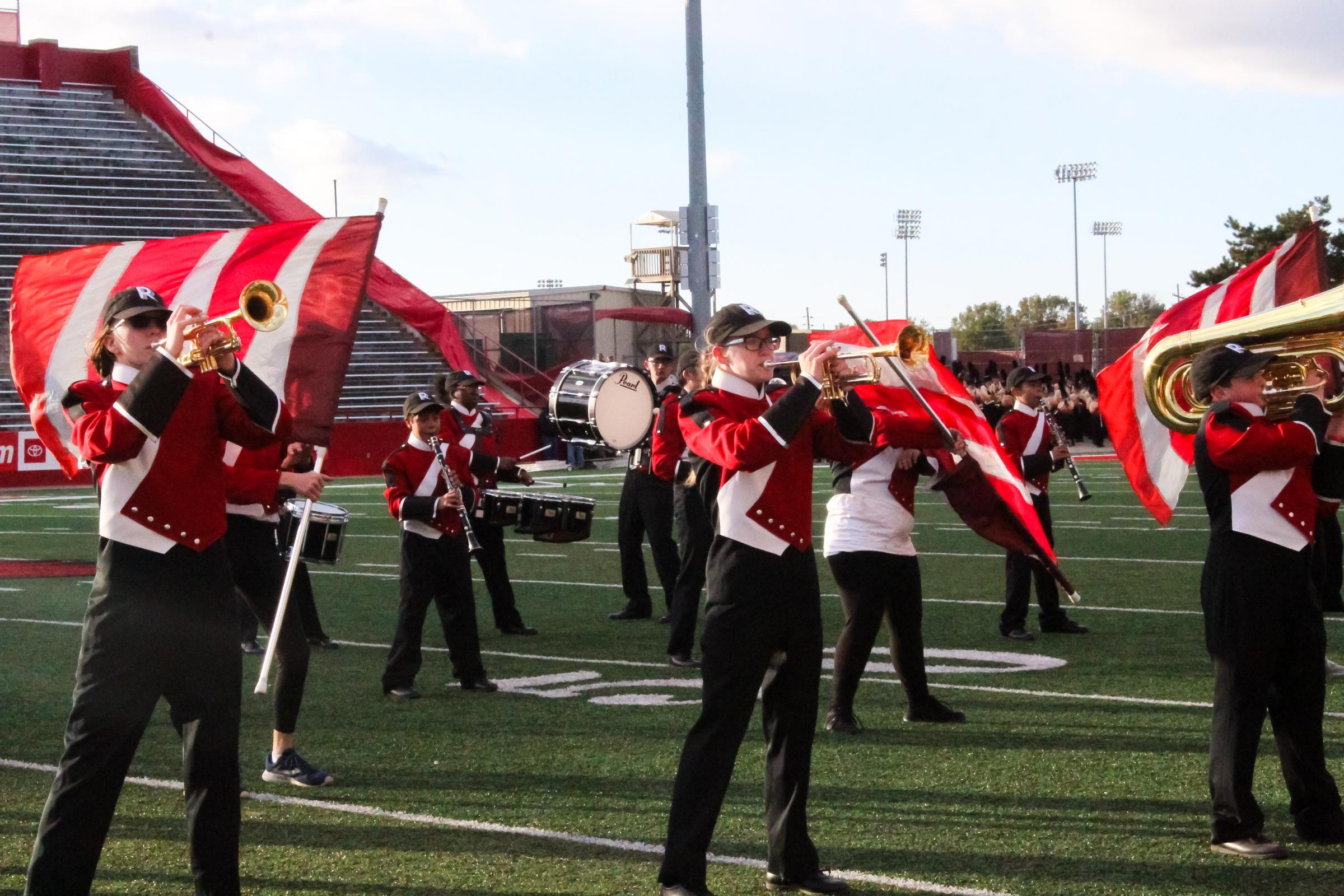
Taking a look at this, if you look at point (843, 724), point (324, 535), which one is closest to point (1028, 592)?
point (843, 724)

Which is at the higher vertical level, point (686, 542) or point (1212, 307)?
point (1212, 307)

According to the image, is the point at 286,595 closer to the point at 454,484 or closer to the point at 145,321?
the point at 145,321

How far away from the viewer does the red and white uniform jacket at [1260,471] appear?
4832mm

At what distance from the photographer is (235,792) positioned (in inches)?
165

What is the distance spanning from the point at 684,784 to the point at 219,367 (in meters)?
1.67

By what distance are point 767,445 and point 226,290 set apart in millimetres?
4209

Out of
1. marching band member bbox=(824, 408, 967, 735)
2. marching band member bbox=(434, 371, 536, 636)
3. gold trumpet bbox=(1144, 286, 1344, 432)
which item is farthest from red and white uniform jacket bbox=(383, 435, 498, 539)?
gold trumpet bbox=(1144, 286, 1344, 432)

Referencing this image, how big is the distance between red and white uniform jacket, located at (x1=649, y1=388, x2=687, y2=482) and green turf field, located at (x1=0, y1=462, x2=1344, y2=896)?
3.58ft

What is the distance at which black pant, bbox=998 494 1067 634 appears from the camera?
9.65 m

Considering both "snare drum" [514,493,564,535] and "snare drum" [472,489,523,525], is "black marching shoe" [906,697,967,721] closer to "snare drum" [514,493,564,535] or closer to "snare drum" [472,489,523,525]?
"snare drum" [514,493,564,535]

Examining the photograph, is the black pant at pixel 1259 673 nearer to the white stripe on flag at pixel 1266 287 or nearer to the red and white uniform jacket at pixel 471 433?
the red and white uniform jacket at pixel 471 433

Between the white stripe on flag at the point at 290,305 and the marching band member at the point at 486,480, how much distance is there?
7.29ft

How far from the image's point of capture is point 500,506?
983cm

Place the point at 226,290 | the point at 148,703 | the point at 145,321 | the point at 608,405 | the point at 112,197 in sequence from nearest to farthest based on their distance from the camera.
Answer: the point at 148,703 < the point at 145,321 < the point at 226,290 < the point at 608,405 < the point at 112,197
